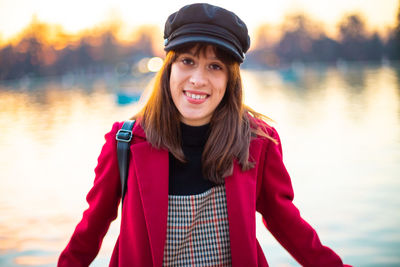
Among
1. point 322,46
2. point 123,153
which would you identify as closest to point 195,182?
point 123,153

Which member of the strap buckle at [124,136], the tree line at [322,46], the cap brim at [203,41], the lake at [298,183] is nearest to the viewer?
the cap brim at [203,41]

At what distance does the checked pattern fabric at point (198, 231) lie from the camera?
142 centimetres

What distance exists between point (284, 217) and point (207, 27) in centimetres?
78

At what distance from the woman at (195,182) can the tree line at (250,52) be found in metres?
34.3

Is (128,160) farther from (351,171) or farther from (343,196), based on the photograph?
(351,171)

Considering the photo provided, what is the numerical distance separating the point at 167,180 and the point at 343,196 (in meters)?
4.27

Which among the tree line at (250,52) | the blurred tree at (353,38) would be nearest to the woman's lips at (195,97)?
the tree line at (250,52)

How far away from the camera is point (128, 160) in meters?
1.43

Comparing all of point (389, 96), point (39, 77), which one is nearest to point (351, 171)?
point (389, 96)

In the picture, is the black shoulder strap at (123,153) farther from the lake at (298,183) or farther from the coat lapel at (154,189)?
the lake at (298,183)

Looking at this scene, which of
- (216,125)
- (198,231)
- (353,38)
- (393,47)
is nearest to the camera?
(198,231)

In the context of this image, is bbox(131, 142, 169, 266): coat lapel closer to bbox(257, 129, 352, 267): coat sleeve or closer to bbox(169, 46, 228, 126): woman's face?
bbox(169, 46, 228, 126): woman's face

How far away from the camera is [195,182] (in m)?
1.47

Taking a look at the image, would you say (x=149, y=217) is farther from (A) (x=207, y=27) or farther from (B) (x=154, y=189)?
(A) (x=207, y=27)
